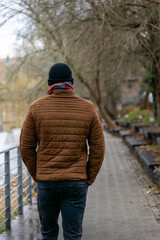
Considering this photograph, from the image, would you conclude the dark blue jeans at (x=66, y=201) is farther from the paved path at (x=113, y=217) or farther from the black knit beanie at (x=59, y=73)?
the paved path at (x=113, y=217)

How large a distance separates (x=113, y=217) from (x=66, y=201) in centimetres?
265

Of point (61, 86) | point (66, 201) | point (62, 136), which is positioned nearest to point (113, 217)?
point (66, 201)

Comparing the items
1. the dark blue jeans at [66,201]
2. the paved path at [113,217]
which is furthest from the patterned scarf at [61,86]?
the paved path at [113,217]

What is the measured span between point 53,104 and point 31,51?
14.6 meters

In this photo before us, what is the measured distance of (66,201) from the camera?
312cm

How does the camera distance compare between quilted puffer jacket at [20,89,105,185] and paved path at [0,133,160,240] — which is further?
paved path at [0,133,160,240]

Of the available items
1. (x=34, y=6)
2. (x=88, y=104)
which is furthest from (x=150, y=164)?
(x=88, y=104)

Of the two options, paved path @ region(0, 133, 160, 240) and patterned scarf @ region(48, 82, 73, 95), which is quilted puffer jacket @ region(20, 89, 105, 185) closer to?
patterned scarf @ region(48, 82, 73, 95)

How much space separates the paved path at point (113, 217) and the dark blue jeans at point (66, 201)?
1.66 m

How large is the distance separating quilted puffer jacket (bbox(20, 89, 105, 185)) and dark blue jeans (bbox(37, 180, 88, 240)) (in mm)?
64

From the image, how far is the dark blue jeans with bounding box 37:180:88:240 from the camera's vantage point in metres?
3.08

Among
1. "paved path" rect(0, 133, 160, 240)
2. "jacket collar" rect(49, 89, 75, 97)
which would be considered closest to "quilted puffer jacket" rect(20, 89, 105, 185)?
"jacket collar" rect(49, 89, 75, 97)

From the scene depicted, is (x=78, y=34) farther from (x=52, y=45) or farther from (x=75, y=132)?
(x=75, y=132)

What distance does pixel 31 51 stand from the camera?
1725cm
